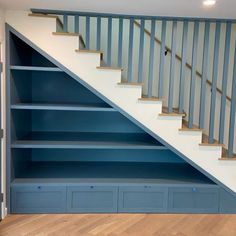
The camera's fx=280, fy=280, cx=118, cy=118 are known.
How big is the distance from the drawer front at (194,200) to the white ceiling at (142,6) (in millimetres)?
2177

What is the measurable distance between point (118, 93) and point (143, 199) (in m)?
1.41

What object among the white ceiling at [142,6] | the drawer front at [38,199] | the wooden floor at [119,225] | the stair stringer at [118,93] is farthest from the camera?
the drawer front at [38,199]

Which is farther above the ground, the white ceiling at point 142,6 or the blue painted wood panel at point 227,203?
the white ceiling at point 142,6

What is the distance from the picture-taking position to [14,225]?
3.24 meters

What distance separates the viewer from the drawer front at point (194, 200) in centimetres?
366

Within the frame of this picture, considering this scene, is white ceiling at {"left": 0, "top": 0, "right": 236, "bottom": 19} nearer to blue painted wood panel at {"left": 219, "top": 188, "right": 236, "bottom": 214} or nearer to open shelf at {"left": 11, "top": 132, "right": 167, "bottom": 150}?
open shelf at {"left": 11, "top": 132, "right": 167, "bottom": 150}

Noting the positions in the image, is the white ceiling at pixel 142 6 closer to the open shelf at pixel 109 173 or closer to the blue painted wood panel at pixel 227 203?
the open shelf at pixel 109 173

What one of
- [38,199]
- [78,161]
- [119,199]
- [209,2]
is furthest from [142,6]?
[38,199]

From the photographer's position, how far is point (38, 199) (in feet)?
11.6

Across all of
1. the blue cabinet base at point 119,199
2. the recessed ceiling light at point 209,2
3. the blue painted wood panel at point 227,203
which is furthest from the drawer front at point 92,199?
the recessed ceiling light at point 209,2

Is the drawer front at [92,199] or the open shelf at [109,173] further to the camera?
the open shelf at [109,173]

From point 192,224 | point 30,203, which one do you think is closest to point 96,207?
point 30,203

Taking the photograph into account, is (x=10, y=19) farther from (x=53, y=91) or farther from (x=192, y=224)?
(x=192, y=224)

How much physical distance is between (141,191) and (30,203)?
142cm
